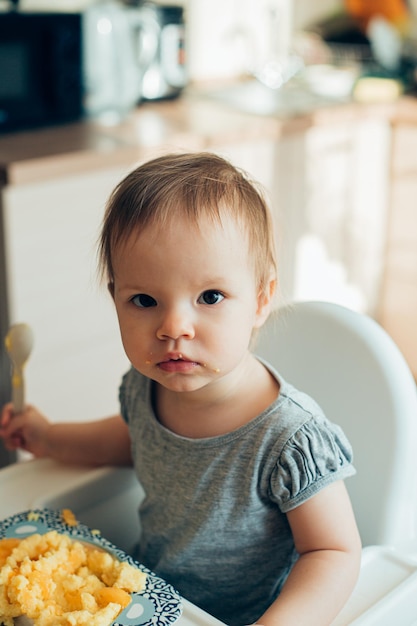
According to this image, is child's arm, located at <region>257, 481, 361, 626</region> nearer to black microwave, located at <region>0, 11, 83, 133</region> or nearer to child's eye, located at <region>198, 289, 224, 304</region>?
child's eye, located at <region>198, 289, 224, 304</region>

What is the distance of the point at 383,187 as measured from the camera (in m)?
2.66

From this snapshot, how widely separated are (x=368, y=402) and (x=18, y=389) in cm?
44

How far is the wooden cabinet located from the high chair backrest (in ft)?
5.33

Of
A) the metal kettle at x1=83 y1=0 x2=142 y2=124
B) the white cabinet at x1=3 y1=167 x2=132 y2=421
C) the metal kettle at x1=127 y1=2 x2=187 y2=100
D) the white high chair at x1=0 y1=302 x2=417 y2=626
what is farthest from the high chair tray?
the metal kettle at x1=127 y1=2 x2=187 y2=100

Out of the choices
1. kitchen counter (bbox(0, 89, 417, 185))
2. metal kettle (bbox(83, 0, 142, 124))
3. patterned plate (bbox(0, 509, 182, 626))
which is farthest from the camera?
metal kettle (bbox(83, 0, 142, 124))

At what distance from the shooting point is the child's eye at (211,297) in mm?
830

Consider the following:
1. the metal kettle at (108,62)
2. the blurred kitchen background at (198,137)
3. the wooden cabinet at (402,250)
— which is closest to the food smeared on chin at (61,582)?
the blurred kitchen background at (198,137)

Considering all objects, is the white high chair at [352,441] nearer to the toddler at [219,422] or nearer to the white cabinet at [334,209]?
the toddler at [219,422]

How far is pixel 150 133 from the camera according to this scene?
6.76ft

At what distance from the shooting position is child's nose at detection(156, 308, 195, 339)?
0.81 metres

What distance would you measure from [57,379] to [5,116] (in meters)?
0.61

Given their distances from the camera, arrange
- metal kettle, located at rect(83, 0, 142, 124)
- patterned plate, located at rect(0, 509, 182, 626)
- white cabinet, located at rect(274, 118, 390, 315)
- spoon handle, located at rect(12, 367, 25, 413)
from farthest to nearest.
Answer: white cabinet, located at rect(274, 118, 390, 315) < metal kettle, located at rect(83, 0, 142, 124) < spoon handle, located at rect(12, 367, 25, 413) < patterned plate, located at rect(0, 509, 182, 626)

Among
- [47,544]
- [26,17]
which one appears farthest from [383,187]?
[47,544]

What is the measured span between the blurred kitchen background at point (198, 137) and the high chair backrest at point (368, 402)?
64 cm
